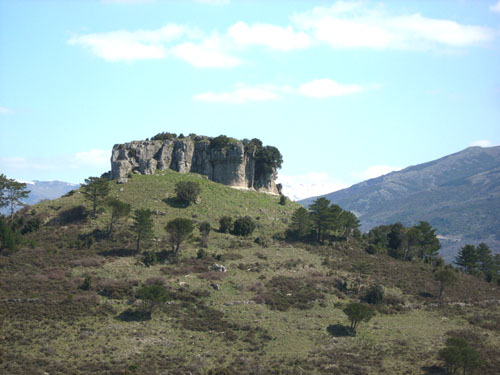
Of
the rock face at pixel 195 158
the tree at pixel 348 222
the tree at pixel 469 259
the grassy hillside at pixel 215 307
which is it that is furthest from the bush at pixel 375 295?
the rock face at pixel 195 158

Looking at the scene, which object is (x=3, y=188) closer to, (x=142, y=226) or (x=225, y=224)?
(x=142, y=226)

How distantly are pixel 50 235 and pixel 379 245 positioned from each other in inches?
2829

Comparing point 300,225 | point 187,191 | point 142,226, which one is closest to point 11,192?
point 142,226

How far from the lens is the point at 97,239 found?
89562 mm

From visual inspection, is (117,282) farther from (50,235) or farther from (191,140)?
(191,140)

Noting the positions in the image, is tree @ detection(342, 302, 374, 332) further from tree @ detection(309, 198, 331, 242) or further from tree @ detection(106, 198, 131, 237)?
tree @ detection(106, 198, 131, 237)

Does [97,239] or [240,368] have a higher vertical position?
[97,239]

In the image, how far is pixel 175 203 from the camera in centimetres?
10625

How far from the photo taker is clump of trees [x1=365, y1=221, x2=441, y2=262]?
107m

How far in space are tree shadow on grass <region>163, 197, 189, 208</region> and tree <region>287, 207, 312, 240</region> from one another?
24.8 meters

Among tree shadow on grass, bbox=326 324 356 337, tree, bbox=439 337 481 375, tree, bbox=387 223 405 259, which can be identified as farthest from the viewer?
tree, bbox=387 223 405 259

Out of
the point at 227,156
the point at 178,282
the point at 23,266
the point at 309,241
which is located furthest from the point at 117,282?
the point at 227,156

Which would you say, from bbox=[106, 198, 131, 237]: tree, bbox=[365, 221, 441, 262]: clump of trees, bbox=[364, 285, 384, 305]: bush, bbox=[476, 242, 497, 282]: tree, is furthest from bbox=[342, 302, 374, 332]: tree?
bbox=[476, 242, 497, 282]: tree

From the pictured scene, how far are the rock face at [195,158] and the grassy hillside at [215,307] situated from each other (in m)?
12.2
